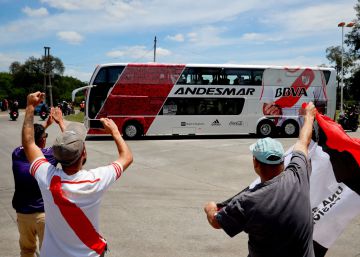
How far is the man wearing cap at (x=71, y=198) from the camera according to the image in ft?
7.82

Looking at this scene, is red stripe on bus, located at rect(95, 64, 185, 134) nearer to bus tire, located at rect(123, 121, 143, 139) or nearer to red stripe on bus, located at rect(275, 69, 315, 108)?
bus tire, located at rect(123, 121, 143, 139)

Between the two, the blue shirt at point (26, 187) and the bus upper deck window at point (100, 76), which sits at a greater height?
the bus upper deck window at point (100, 76)

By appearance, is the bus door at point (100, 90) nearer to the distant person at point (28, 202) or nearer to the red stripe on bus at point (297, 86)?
the red stripe on bus at point (297, 86)

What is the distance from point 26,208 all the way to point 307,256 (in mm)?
2471

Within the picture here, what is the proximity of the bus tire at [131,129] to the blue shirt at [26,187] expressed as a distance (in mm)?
15241

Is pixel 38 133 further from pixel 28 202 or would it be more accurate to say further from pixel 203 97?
pixel 203 97

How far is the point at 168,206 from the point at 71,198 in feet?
15.4

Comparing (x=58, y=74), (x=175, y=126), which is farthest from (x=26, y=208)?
(x=58, y=74)

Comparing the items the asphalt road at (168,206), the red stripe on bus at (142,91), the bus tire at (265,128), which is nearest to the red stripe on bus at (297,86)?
the bus tire at (265,128)

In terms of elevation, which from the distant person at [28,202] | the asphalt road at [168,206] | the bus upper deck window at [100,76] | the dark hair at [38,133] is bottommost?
the asphalt road at [168,206]

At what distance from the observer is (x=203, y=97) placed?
19.5 metres

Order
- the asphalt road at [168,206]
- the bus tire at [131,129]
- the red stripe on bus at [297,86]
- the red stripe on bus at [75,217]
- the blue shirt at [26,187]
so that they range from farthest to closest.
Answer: the red stripe on bus at [297,86], the bus tire at [131,129], the asphalt road at [168,206], the blue shirt at [26,187], the red stripe on bus at [75,217]

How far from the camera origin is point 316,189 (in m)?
3.57

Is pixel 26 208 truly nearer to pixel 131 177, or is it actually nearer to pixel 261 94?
pixel 131 177
